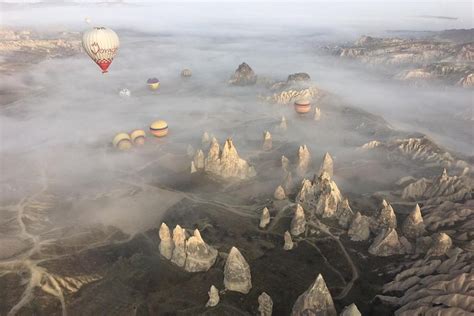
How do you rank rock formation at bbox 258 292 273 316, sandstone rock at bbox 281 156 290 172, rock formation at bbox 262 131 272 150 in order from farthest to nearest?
rock formation at bbox 262 131 272 150, sandstone rock at bbox 281 156 290 172, rock formation at bbox 258 292 273 316

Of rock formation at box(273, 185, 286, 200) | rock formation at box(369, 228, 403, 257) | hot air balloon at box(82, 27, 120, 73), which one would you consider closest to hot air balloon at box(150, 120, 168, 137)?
hot air balloon at box(82, 27, 120, 73)

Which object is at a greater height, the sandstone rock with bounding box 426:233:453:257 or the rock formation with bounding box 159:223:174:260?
the sandstone rock with bounding box 426:233:453:257

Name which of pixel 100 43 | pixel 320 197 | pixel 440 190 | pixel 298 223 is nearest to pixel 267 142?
pixel 320 197

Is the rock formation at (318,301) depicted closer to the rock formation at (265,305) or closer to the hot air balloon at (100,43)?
the rock formation at (265,305)

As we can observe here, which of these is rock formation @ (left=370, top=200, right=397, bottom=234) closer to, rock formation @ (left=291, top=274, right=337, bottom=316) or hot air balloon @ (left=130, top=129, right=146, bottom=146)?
rock formation @ (left=291, top=274, right=337, bottom=316)

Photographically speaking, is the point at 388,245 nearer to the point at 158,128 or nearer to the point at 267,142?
the point at 267,142

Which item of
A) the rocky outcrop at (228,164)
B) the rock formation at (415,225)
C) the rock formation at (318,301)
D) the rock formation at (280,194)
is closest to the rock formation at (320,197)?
the rock formation at (280,194)

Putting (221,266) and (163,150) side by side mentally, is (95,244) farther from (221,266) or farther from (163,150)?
(163,150)

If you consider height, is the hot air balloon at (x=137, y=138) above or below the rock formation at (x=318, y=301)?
above
